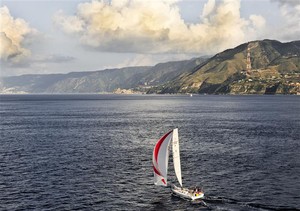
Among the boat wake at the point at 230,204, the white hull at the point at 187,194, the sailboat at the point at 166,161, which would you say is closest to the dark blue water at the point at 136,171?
the boat wake at the point at 230,204

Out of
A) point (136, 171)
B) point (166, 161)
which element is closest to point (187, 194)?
point (166, 161)

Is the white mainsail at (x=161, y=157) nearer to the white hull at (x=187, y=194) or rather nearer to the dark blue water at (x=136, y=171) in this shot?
the white hull at (x=187, y=194)

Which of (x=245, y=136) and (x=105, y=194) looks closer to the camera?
(x=105, y=194)

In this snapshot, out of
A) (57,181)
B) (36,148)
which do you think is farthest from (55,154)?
(57,181)

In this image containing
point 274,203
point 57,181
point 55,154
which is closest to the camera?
point 274,203

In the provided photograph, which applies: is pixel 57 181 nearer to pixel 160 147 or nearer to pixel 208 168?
pixel 160 147

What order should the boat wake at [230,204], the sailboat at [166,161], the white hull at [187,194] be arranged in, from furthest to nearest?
1. the sailboat at [166,161]
2. the white hull at [187,194]
3. the boat wake at [230,204]

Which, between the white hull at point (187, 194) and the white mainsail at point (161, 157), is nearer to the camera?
the white hull at point (187, 194)

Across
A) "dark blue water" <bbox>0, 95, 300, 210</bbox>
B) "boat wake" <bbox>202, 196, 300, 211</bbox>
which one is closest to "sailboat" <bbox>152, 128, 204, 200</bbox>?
"dark blue water" <bbox>0, 95, 300, 210</bbox>
